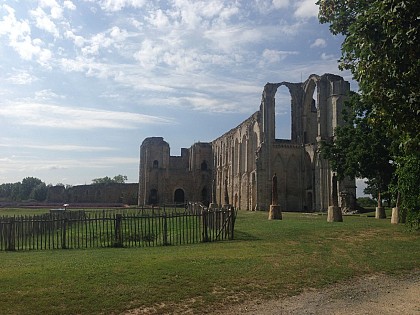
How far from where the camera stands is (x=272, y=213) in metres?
22.8

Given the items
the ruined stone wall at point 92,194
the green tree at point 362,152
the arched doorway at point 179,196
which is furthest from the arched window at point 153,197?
the green tree at point 362,152

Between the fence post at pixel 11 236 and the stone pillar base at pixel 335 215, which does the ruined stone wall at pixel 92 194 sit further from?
the fence post at pixel 11 236

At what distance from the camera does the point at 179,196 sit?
6194 centimetres

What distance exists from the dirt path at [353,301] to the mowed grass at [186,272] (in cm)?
36

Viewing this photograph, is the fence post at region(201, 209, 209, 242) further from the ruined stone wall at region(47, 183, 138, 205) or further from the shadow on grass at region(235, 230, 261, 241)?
the ruined stone wall at region(47, 183, 138, 205)

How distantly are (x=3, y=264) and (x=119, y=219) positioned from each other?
Answer: 4.02m

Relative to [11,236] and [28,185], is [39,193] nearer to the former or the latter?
[28,185]

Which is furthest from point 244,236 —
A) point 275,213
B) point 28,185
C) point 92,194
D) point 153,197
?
point 28,185

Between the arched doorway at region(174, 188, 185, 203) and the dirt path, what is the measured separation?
5280cm

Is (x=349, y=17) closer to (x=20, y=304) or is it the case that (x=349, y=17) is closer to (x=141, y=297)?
(x=141, y=297)

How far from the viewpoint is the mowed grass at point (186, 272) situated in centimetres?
716

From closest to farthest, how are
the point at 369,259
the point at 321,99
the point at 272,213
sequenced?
the point at 369,259 < the point at 272,213 < the point at 321,99

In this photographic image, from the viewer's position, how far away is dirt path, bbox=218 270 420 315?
7.16 metres

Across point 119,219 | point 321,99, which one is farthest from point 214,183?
point 119,219
